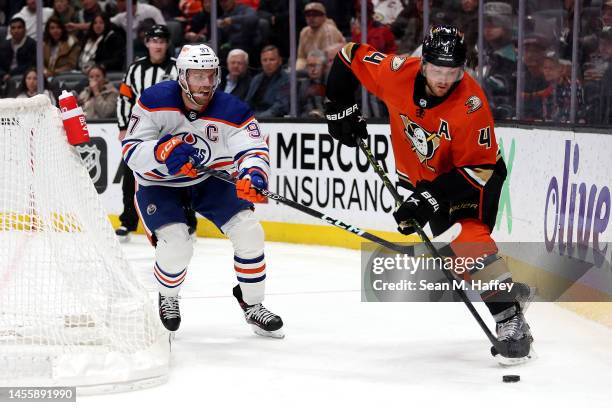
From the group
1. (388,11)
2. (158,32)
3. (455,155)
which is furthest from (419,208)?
(388,11)

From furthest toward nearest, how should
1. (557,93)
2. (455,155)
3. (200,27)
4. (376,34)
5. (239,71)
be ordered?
(200,27)
(239,71)
(376,34)
(557,93)
(455,155)

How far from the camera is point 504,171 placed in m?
4.03

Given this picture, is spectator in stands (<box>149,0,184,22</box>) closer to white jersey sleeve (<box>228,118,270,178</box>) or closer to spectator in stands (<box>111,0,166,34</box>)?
spectator in stands (<box>111,0,166,34</box>)

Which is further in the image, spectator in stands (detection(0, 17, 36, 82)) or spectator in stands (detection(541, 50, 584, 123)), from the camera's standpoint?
spectator in stands (detection(0, 17, 36, 82))

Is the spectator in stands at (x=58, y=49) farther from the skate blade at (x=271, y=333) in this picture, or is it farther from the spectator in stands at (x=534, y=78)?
the skate blade at (x=271, y=333)

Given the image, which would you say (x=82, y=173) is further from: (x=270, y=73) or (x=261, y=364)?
(x=270, y=73)

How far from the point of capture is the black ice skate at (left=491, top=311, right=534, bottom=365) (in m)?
3.75

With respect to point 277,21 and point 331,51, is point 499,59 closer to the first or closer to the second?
point 331,51

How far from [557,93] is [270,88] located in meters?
2.42

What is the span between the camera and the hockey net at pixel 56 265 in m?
3.62

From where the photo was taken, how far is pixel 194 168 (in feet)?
13.0

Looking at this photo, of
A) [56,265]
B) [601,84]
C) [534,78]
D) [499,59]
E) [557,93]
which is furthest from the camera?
[499,59]

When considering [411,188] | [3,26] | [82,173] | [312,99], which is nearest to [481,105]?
[411,188]

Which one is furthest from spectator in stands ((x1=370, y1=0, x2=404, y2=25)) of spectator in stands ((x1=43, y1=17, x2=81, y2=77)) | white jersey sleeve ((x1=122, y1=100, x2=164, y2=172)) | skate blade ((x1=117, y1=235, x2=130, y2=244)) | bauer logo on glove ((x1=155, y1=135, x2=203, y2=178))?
bauer logo on glove ((x1=155, y1=135, x2=203, y2=178))
